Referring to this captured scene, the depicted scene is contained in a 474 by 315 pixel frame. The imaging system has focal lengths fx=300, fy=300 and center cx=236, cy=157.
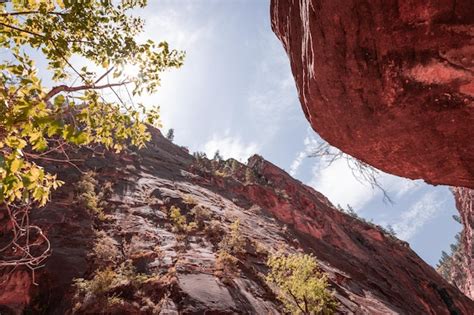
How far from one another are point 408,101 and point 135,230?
18.6 metres

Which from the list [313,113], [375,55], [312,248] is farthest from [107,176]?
[375,55]

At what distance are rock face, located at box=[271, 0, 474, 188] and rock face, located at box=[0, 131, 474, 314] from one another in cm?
1029

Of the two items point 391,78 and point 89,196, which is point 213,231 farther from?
point 391,78

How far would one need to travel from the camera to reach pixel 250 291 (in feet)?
50.7

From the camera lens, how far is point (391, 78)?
4164 millimetres

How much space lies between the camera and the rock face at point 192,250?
12844 mm

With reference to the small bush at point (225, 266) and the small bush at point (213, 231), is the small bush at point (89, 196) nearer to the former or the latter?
the small bush at point (213, 231)

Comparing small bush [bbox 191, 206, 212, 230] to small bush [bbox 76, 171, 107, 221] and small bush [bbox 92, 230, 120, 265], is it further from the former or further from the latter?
small bush [bbox 92, 230, 120, 265]

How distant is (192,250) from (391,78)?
52.6 feet

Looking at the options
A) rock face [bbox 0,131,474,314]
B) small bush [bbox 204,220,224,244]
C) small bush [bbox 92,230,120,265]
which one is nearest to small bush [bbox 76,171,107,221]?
rock face [bbox 0,131,474,314]

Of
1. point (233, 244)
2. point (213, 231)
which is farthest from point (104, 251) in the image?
point (233, 244)

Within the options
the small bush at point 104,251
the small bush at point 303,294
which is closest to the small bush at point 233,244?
the small bush at point 303,294

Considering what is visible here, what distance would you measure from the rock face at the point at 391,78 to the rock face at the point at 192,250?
10289 mm

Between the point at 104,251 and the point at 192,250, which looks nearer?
the point at 104,251
